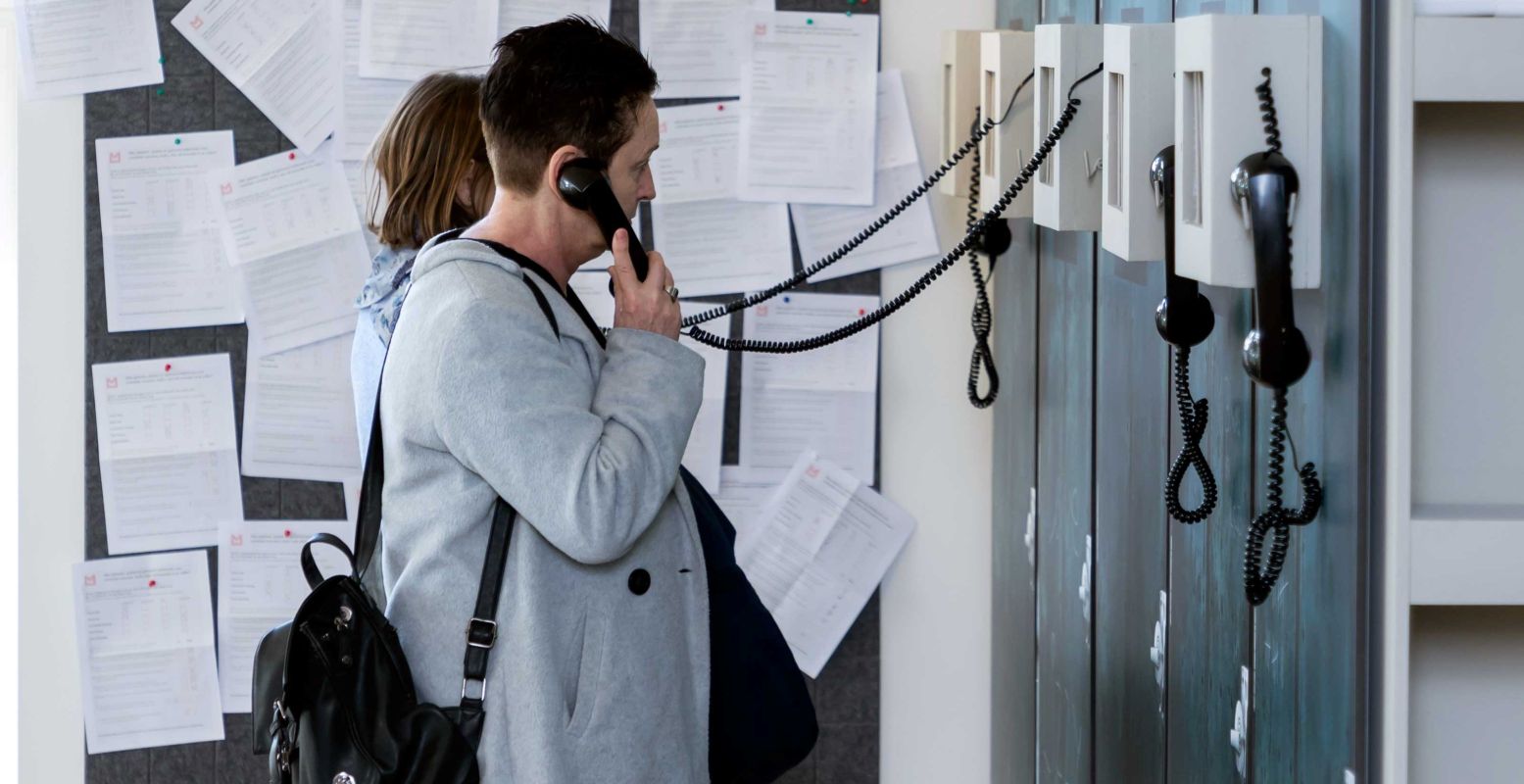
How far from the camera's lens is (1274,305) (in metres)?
0.87

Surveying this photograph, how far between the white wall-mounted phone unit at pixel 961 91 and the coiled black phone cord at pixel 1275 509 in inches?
44.2

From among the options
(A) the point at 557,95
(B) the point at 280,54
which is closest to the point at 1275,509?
(A) the point at 557,95

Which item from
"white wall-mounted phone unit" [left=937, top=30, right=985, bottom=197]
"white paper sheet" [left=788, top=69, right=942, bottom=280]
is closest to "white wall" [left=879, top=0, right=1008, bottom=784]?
"white paper sheet" [left=788, top=69, right=942, bottom=280]

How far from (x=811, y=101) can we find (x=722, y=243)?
242mm

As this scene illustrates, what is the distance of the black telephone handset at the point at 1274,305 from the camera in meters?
0.85

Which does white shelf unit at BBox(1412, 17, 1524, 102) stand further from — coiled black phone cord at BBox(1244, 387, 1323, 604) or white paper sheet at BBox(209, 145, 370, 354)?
white paper sheet at BBox(209, 145, 370, 354)

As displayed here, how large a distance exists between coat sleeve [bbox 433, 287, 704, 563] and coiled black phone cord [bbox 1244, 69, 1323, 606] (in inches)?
18.3

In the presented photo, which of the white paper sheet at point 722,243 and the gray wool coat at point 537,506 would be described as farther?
the white paper sheet at point 722,243

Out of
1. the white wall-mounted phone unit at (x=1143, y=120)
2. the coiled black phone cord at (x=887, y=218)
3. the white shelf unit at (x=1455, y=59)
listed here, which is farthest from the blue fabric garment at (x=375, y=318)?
the white shelf unit at (x=1455, y=59)

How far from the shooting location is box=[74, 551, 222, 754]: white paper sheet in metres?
2.23

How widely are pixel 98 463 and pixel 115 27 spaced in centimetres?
62

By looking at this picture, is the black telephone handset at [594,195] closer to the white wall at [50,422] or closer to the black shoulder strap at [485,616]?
the black shoulder strap at [485,616]

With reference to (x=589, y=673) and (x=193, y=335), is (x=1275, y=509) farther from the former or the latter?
(x=193, y=335)

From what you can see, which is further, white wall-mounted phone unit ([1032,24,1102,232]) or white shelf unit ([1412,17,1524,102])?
A: white wall-mounted phone unit ([1032,24,1102,232])
